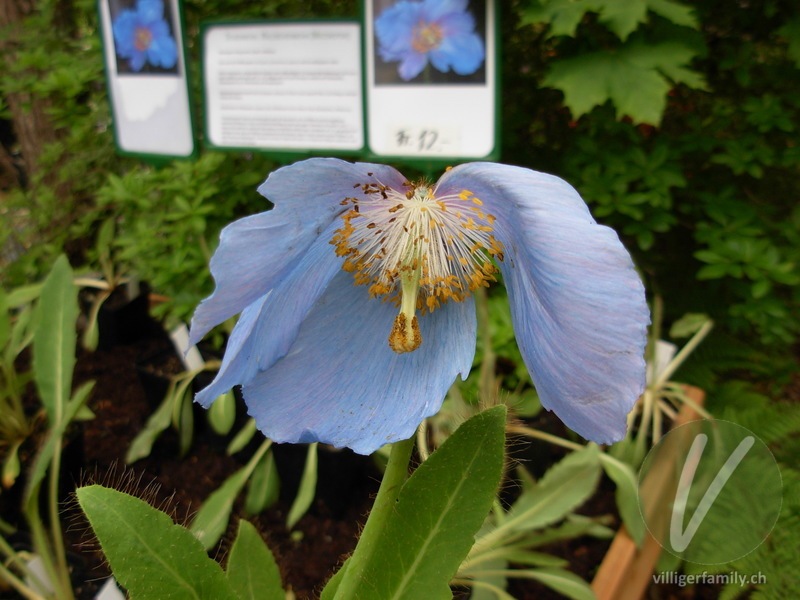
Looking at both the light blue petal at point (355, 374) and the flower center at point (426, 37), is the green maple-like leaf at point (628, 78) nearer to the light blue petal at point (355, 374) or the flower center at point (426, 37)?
the flower center at point (426, 37)

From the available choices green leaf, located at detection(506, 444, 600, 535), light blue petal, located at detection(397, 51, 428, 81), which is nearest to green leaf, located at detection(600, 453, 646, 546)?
green leaf, located at detection(506, 444, 600, 535)

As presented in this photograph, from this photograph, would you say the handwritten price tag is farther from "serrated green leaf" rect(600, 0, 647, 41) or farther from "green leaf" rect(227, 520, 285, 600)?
"green leaf" rect(227, 520, 285, 600)

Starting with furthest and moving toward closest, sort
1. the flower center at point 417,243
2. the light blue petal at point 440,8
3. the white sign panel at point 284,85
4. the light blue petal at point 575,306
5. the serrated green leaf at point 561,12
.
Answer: the white sign panel at point 284,85, the light blue petal at point 440,8, the serrated green leaf at point 561,12, the flower center at point 417,243, the light blue petal at point 575,306

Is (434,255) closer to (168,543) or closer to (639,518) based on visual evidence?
(168,543)

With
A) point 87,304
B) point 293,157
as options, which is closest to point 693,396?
point 293,157

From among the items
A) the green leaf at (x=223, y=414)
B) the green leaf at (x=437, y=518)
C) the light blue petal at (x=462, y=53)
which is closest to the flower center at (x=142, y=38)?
the light blue petal at (x=462, y=53)

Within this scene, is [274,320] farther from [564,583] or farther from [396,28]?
[396,28]
